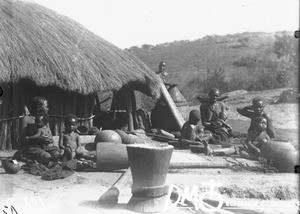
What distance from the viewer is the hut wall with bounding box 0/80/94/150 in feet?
28.2

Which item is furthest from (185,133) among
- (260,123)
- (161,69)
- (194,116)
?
(161,69)

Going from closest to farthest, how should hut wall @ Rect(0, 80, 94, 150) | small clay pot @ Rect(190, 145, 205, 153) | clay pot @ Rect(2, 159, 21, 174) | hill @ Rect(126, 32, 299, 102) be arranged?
clay pot @ Rect(2, 159, 21, 174) → small clay pot @ Rect(190, 145, 205, 153) → hut wall @ Rect(0, 80, 94, 150) → hill @ Rect(126, 32, 299, 102)

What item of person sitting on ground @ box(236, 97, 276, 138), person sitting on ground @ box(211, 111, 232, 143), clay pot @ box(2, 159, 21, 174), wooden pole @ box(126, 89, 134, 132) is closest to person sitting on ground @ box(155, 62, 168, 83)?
wooden pole @ box(126, 89, 134, 132)

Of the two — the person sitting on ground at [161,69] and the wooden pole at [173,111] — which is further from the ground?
the person sitting on ground at [161,69]

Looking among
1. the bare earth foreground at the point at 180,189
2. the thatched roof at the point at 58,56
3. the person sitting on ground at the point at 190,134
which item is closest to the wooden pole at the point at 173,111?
the thatched roof at the point at 58,56

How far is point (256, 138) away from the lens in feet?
26.3

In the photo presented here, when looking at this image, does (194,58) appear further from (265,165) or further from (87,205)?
(87,205)

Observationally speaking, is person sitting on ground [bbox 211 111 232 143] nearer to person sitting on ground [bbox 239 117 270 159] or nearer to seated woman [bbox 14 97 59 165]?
person sitting on ground [bbox 239 117 270 159]

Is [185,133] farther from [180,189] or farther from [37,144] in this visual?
[180,189]

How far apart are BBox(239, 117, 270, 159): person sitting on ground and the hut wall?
3.81m

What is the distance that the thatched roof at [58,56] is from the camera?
8453 mm

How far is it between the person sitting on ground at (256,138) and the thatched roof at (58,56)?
3244mm

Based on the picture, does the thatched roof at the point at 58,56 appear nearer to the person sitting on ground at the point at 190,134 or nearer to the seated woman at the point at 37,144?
the seated woman at the point at 37,144

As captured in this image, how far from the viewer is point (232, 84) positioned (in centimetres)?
2234
